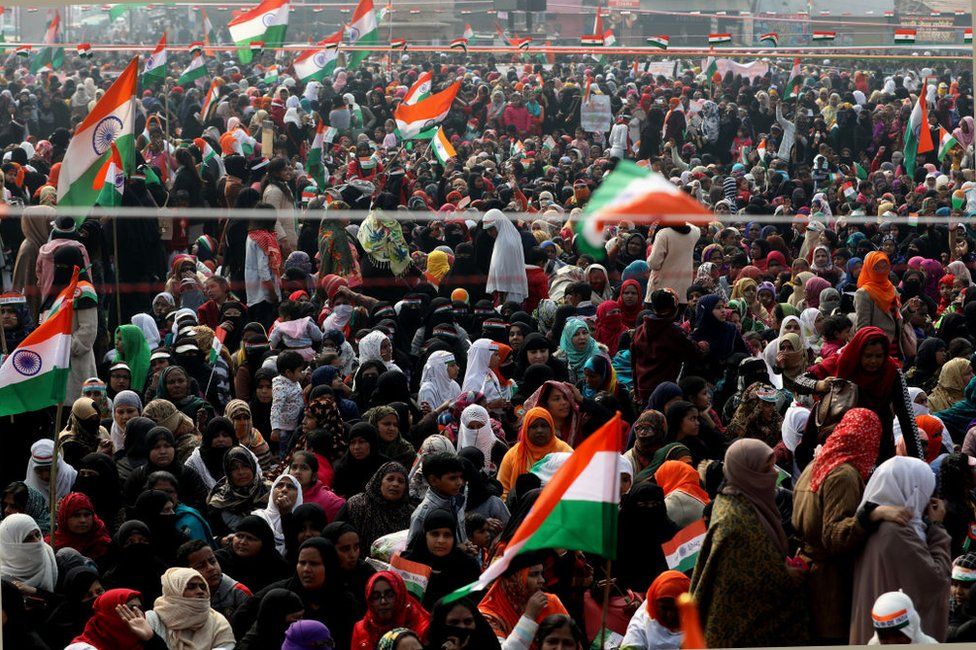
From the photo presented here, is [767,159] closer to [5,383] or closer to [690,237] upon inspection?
[690,237]

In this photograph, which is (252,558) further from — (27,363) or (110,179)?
(110,179)

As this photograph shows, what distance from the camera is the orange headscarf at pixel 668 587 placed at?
4.68m

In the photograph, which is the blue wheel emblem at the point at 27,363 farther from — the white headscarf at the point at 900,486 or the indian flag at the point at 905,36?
the indian flag at the point at 905,36

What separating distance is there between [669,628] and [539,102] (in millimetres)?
15673

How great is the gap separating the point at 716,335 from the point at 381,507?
9.10 ft

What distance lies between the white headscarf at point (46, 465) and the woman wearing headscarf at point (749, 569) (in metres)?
2.88

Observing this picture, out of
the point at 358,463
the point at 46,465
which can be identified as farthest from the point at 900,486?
the point at 46,465

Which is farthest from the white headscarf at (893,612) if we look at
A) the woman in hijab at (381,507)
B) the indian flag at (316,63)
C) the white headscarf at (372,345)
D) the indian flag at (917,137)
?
the indian flag at (316,63)

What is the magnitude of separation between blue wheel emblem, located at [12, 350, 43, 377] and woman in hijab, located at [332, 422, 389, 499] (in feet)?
3.99

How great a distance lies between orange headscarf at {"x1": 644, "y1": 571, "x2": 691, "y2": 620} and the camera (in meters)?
4.68

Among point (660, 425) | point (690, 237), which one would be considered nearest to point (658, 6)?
point (690, 237)

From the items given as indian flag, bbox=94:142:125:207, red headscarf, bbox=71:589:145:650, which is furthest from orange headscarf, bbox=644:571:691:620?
indian flag, bbox=94:142:125:207

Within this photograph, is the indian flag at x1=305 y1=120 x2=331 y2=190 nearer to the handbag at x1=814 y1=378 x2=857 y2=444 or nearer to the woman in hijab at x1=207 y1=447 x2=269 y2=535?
the woman in hijab at x1=207 y1=447 x2=269 y2=535

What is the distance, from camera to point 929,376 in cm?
805
